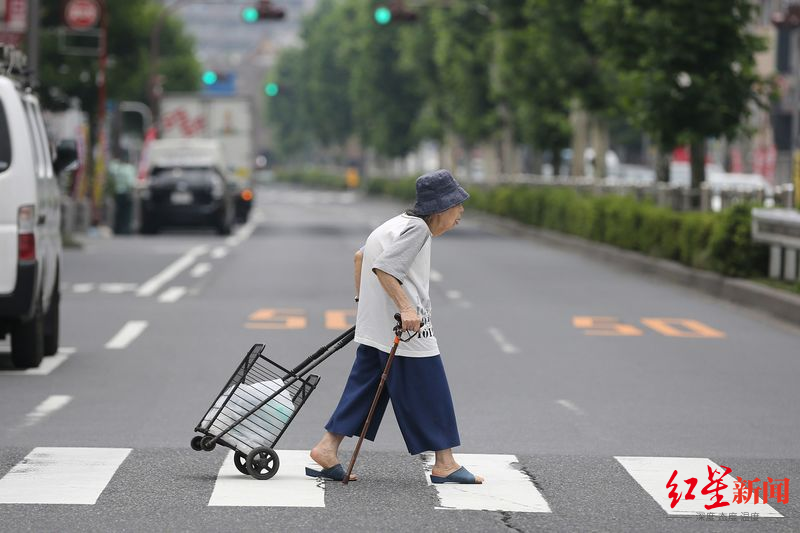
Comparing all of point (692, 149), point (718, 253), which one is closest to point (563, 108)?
point (692, 149)

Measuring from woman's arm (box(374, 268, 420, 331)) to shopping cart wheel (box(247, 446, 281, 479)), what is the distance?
3.08ft

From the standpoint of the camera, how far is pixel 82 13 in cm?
4109

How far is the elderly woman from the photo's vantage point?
7.81 meters

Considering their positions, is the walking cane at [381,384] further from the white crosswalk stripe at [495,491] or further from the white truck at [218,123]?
the white truck at [218,123]

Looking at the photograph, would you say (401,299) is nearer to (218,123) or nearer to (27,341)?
(27,341)

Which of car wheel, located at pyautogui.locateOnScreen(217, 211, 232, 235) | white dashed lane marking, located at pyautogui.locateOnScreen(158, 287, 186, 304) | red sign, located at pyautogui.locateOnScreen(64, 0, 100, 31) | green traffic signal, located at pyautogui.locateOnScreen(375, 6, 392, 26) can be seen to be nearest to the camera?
white dashed lane marking, located at pyautogui.locateOnScreen(158, 287, 186, 304)

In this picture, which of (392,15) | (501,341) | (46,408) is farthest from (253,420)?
(392,15)

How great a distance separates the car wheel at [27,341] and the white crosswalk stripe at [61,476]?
12.2ft

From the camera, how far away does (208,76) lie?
68.2 meters

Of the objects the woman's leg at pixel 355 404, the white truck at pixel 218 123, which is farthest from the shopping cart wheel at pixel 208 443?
the white truck at pixel 218 123

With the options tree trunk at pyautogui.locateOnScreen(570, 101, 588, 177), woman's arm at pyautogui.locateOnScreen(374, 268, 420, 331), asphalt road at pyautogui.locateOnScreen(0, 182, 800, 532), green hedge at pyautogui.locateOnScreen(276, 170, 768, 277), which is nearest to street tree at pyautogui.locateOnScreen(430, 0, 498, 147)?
green hedge at pyautogui.locateOnScreen(276, 170, 768, 277)

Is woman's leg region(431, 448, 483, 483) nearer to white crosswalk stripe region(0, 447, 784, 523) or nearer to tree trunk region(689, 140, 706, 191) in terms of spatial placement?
white crosswalk stripe region(0, 447, 784, 523)

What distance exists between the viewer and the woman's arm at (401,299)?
770cm

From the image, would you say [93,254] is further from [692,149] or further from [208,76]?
[208,76]
